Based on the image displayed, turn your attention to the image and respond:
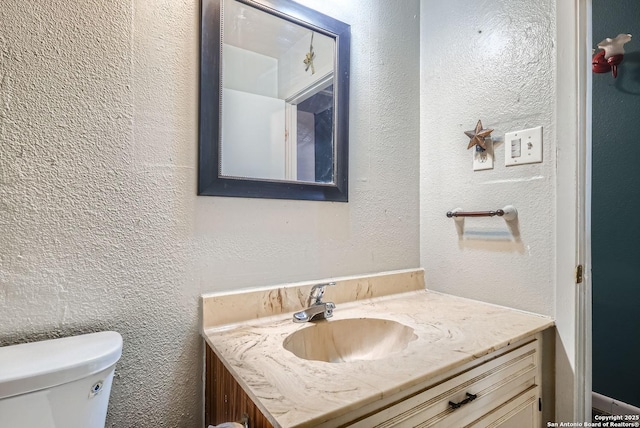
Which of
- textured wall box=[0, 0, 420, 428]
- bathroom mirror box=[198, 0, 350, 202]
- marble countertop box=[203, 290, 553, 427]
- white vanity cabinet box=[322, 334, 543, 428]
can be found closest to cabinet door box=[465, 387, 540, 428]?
white vanity cabinet box=[322, 334, 543, 428]

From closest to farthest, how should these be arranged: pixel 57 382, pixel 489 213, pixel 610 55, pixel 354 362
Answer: pixel 57 382 → pixel 354 362 → pixel 489 213 → pixel 610 55

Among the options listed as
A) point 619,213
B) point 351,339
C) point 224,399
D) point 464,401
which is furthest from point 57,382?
point 619,213

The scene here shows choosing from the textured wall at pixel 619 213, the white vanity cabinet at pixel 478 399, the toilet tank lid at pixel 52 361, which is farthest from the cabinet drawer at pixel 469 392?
the textured wall at pixel 619 213

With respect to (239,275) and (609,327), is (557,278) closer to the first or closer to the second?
(239,275)

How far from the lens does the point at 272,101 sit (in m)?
1.01

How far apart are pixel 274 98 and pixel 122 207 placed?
0.55m

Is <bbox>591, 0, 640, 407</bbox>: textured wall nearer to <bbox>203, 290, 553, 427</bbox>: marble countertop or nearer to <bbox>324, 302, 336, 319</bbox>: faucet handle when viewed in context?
<bbox>203, 290, 553, 427</bbox>: marble countertop

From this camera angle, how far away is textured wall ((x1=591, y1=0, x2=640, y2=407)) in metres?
1.55

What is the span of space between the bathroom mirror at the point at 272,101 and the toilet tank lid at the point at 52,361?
44 centimetres

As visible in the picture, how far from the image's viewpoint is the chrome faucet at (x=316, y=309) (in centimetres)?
95

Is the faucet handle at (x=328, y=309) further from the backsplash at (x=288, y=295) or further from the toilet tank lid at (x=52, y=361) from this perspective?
the toilet tank lid at (x=52, y=361)

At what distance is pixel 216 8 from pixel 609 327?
90.7 inches

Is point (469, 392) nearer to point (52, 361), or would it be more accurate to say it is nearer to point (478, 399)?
point (478, 399)

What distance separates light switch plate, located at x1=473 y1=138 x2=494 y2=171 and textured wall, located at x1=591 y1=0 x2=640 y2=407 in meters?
1.02
